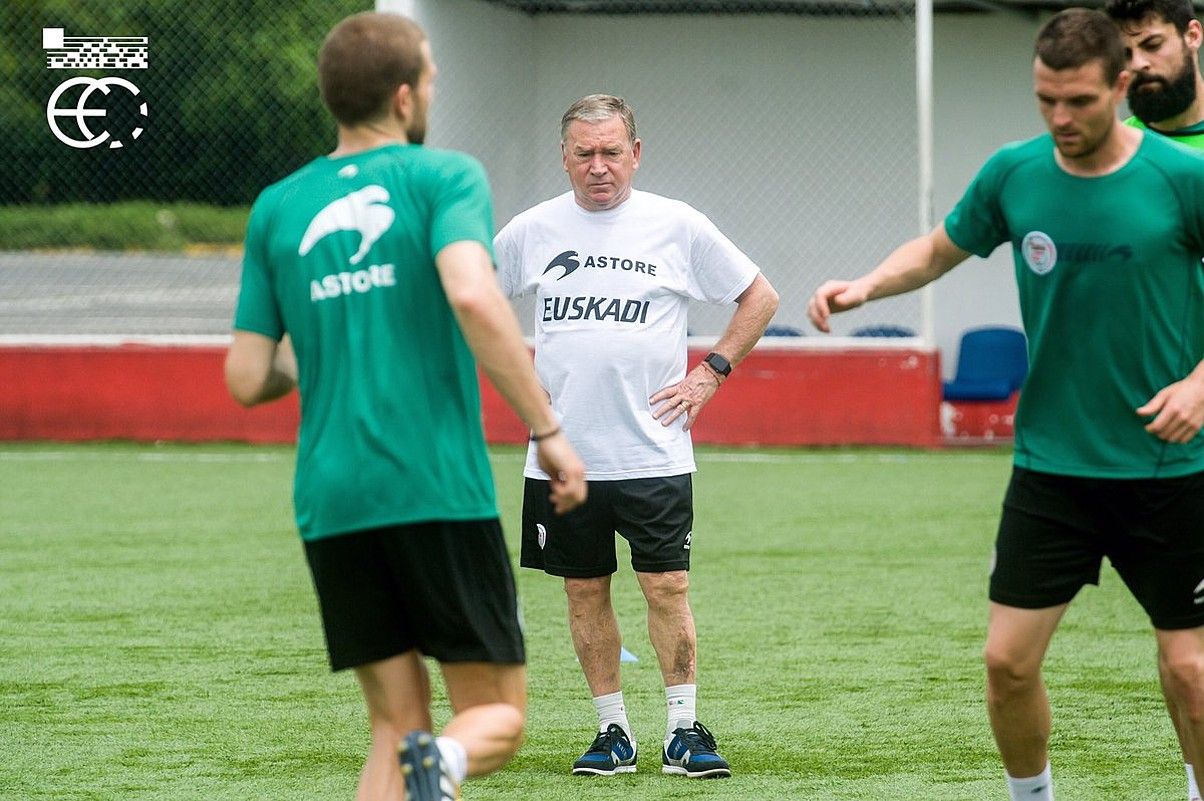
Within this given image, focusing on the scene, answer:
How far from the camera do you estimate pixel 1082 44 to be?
3.50 metres

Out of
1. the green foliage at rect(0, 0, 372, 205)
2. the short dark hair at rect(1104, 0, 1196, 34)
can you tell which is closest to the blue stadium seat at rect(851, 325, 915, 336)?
the green foliage at rect(0, 0, 372, 205)

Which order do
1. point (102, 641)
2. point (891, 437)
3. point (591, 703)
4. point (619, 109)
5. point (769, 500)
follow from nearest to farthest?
point (619, 109), point (591, 703), point (102, 641), point (769, 500), point (891, 437)

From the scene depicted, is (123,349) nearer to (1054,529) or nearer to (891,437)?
(891,437)

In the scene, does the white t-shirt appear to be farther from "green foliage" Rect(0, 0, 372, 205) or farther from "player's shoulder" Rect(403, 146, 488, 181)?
"green foliage" Rect(0, 0, 372, 205)

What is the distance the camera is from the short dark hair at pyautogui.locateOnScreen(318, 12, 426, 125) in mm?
3215

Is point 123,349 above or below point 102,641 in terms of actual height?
above

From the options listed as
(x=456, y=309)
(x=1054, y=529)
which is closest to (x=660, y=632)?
(x=1054, y=529)

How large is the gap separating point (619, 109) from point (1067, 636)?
9.94ft

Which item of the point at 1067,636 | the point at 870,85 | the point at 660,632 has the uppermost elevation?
the point at 870,85

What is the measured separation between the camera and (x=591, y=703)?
18.9 feet

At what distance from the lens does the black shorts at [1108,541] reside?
370 cm

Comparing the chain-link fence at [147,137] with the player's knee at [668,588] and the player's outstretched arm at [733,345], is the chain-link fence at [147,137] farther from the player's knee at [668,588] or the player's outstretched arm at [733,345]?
the player's knee at [668,588]

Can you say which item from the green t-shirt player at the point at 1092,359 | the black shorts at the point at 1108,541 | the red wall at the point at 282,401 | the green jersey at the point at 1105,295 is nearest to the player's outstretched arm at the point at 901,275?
the green t-shirt player at the point at 1092,359

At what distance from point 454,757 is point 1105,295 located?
165 centimetres
